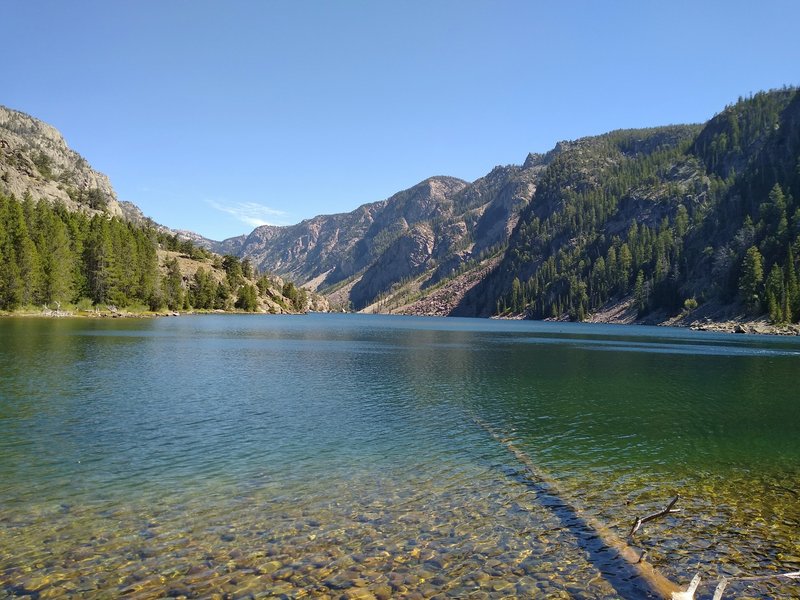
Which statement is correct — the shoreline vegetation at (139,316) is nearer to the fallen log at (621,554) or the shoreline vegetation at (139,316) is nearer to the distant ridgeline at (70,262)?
the distant ridgeline at (70,262)

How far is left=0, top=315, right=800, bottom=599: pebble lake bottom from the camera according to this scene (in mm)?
14234

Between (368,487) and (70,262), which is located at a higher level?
(70,262)

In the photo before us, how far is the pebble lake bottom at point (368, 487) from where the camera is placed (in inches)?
560

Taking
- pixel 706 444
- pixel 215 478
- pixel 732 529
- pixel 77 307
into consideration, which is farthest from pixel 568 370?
pixel 77 307

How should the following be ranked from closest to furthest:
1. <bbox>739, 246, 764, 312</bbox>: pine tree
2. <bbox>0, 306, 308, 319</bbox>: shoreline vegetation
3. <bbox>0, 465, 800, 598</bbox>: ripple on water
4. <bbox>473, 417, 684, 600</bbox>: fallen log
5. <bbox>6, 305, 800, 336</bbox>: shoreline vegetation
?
<bbox>0, 465, 800, 598</bbox>: ripple on water → <bbox>473, 417, 684, 600</bbox>: fallen log → <bbox>0, 306, 308, 319</bbox>: shoreline vegetation → <bbox>6, 305, 800, 336</bbox>: shoreline vegetation → <bbox>739, 246, 764, 312</bbox>: pine tree

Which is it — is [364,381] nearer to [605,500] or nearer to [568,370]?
[568,370]

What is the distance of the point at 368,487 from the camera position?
21656mm

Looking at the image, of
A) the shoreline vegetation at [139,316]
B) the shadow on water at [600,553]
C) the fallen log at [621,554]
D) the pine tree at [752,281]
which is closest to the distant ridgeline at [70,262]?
the shoreline vegetation at [139,316]

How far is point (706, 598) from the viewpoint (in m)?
13.8

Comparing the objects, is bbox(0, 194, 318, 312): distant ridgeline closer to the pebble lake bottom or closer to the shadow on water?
the pebble lake bottom

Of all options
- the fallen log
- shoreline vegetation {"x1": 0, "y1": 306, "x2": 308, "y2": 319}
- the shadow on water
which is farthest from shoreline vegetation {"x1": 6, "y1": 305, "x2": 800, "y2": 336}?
the fallen log

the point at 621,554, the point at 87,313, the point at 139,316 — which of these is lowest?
the point at 621,554

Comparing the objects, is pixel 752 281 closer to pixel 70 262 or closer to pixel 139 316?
pixel 139 316

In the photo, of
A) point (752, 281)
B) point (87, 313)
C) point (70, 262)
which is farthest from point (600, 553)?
point (752, 281)
